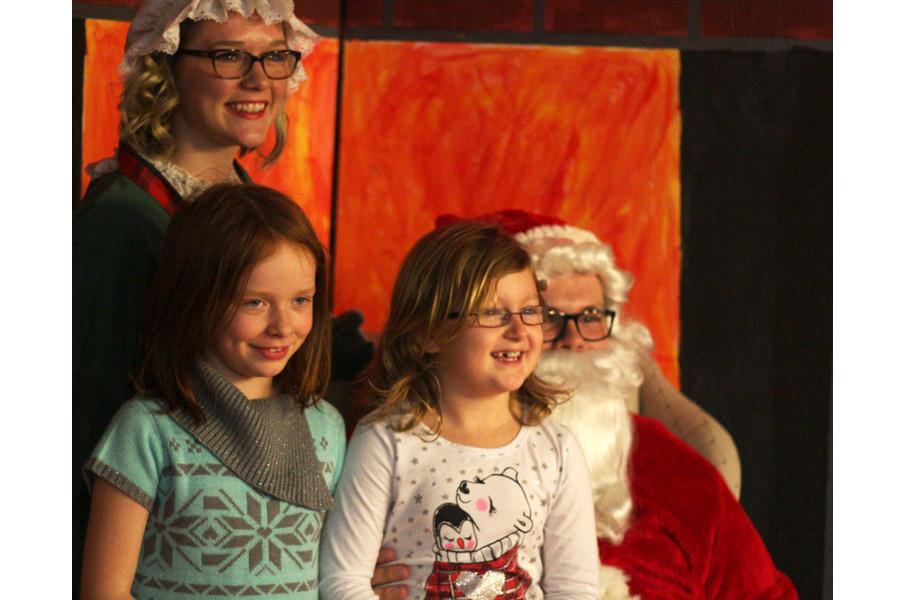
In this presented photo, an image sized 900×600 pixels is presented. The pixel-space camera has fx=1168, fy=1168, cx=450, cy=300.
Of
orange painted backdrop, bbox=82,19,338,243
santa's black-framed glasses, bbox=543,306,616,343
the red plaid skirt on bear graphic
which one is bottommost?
the red plaid skirt on bear graphic

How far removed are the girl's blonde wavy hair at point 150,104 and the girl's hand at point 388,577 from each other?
1082 mm

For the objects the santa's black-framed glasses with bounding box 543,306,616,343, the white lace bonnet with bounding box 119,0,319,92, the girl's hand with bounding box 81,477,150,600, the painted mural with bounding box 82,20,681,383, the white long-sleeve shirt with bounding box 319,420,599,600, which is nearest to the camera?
the girl's hand with bounding box 81,477,150,600

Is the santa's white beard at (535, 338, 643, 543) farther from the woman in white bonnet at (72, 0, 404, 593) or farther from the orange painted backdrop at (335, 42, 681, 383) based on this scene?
the woman in white bonnet at (72, 0, 404, 593)

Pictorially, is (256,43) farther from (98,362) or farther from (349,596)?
(349,596)

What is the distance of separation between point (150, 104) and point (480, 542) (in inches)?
50.5

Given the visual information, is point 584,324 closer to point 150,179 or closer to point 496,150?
point 496,150

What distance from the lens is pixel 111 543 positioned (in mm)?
2230

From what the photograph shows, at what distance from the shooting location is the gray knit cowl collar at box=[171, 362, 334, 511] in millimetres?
2330

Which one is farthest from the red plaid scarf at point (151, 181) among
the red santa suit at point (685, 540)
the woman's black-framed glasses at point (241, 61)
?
the red santa suit at point (685, 540)

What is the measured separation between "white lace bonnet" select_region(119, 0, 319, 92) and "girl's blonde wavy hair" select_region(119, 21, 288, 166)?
0.03 meters

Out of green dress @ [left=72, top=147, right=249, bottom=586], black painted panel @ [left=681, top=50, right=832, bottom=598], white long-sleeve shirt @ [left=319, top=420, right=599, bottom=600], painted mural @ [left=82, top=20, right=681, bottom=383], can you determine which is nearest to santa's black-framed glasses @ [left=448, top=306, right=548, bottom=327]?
white long-sleeve shirt @ [left=319, top=420, right=599, bottom=600]

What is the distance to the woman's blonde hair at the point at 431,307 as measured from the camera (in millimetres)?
2543

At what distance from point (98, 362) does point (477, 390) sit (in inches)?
33.2
